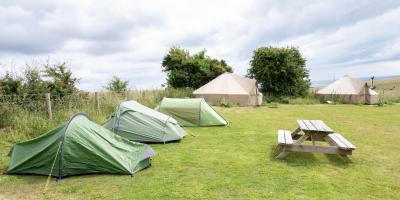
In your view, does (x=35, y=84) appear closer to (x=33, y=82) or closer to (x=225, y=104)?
(x=33, y=82)

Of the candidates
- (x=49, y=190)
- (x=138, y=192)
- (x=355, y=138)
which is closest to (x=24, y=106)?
(x=49, y=190)

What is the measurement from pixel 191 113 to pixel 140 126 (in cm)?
313

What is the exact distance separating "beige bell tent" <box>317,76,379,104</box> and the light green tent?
1618 centimetres

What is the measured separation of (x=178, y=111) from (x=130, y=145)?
510cm

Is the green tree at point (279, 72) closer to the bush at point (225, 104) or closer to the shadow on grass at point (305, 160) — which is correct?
the bush at point (225, 104)

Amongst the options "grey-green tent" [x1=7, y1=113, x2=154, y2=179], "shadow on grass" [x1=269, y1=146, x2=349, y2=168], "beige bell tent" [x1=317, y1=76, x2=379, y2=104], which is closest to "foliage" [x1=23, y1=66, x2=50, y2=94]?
"grey-green tent" [x1=7, y1=113, x2=154, y2=179]

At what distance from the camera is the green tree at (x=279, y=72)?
24.3 m

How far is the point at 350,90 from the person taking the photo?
23.4 metres

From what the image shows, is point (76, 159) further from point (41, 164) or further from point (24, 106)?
point (24, 106)

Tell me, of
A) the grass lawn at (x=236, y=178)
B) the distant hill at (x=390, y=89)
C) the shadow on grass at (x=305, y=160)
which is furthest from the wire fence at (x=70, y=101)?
the distant hill at (x=390, y=89)

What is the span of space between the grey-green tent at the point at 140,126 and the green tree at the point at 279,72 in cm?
1787

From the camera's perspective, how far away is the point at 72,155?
5156 millimetres

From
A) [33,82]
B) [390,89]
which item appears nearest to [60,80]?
[33,82]

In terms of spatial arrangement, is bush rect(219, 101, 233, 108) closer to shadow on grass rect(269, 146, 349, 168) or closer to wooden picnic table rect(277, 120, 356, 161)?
wooden picnic table rect(277, 120, 356, 161)
